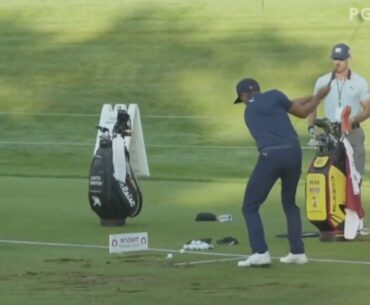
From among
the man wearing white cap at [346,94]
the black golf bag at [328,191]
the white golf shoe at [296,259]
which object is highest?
the man wearing white cap at [346,94]

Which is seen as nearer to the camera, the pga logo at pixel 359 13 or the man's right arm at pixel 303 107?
the man's right arm at pixel 303 107

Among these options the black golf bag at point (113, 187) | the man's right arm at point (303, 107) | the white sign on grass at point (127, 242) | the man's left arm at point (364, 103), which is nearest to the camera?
the man's right arm at point (303, 107)

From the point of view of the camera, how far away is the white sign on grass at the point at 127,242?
14.3m

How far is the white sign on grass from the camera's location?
47.0 ft

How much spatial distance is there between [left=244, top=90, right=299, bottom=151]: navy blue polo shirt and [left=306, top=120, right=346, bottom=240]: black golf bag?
2092 millimetres

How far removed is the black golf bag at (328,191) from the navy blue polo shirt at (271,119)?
6.86ft

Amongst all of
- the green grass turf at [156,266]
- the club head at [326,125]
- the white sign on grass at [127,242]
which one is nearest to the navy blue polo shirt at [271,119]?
the green grass turf at [156,266]

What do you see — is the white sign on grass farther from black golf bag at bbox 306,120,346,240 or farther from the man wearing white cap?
the man wearing white cap

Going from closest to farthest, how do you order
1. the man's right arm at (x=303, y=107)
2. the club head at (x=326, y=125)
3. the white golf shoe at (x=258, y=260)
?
the white golf shoe at (x=258, y=260) → the man's right arm at (x=303, y=107) → the club head at (x=326, y=125)

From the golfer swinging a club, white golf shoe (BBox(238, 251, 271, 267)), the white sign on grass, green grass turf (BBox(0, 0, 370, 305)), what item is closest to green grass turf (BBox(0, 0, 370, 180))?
green grass turf (BBox(0, 0, 370, 305))

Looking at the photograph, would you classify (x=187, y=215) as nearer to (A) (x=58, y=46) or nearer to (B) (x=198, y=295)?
(B) (x=198, y=295)

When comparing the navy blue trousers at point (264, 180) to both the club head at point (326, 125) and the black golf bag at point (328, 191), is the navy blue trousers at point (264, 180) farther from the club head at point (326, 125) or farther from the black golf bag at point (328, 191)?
the club head at point (326, 125)

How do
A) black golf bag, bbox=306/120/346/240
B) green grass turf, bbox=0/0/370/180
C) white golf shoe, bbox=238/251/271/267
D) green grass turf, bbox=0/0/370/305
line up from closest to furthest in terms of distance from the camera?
green grass turf, bbox=0/0/370/305 < white golf shoe, bbox=238/251/271/267 < black golf bag, bbox=306/120/346/240 < green grass turf, bbox=0/0/370/180

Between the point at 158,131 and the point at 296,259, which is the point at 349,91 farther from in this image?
the point at 158,131
